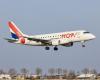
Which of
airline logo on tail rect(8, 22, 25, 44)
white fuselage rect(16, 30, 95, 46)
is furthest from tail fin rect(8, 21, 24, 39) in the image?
white fuselage rect(16, 30, 95, 46)

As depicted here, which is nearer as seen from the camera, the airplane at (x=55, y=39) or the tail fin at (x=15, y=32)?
the airplane at (x=55, y=39)

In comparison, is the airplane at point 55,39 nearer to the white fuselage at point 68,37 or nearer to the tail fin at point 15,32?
the white fuselage at point 68,37

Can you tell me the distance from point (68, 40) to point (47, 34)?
33.5 ft

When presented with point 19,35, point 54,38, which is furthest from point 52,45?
point 19,35

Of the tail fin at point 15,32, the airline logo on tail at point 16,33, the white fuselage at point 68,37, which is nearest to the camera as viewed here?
the white fuselage at point 68,37

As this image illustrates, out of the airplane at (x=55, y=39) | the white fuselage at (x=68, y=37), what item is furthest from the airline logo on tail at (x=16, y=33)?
the white fuselage at (x=68, y=37)

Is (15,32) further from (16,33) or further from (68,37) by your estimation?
(68,37)

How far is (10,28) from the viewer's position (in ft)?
654

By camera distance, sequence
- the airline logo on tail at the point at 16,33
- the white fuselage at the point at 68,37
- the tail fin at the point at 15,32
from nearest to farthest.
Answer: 1. the white fuselage at the point at 68,37
2. the airline logo on tail at the point at 16,33
3. the tail fin at the point at 15,32

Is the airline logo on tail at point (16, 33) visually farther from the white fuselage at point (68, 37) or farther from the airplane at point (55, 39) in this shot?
the white fuselage at point (68, 37)

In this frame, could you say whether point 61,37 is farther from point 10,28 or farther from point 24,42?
point 10,28

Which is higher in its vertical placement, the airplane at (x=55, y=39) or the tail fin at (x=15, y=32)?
the tail fin at (x=15, y=32)

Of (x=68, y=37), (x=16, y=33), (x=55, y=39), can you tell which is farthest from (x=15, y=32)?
(x=68, y=37)

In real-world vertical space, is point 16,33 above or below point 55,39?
above
